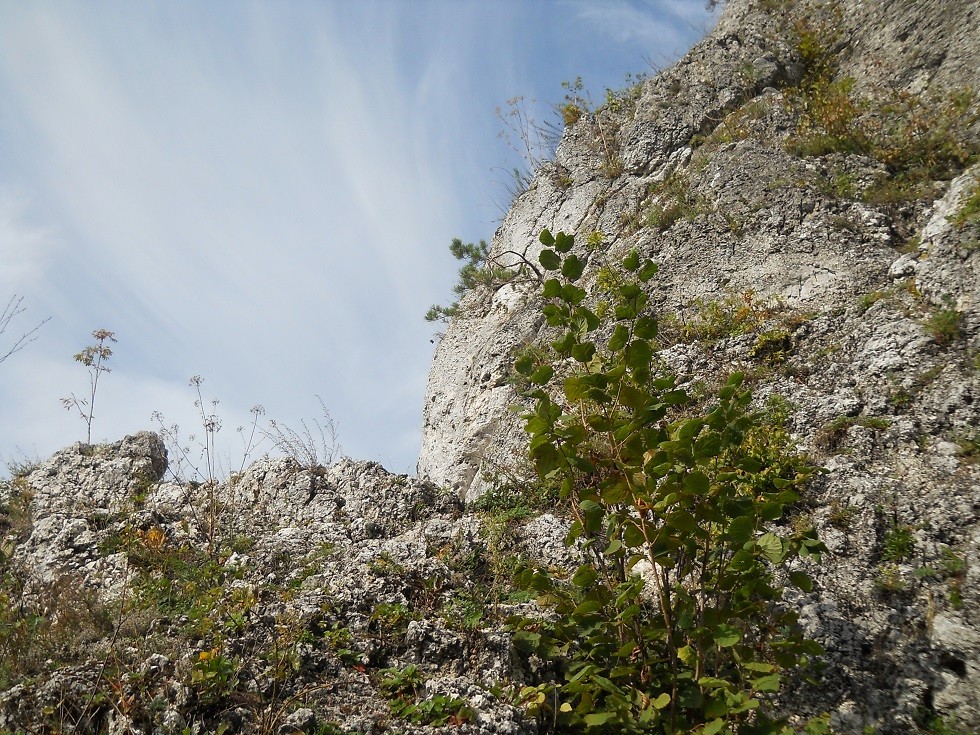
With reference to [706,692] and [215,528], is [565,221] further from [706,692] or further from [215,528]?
[706,692]

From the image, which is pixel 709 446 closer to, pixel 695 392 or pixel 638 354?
pixel 638 354

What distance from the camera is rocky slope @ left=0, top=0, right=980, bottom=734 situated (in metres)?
3.58

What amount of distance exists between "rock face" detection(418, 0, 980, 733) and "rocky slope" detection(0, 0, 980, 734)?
25 millimetres

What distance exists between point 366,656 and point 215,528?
8.13ft

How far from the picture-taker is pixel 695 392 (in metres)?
5.95

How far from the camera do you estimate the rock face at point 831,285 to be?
3.94 metres

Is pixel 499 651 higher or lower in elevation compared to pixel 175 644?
lower

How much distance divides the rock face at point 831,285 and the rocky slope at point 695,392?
2 cm

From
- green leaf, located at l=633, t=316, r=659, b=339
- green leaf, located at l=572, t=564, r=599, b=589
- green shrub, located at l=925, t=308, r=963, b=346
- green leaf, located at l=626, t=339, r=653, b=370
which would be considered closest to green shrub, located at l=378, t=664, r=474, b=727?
green leaf, located at l=572, t=564, r=599, b=589

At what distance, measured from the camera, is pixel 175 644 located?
3.82 m

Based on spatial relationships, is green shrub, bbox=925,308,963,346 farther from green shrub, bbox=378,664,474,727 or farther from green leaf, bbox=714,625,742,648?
green shrub, bbox=378,664,474,727

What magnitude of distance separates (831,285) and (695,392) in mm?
1959

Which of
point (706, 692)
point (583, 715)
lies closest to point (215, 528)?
point (583, 715)

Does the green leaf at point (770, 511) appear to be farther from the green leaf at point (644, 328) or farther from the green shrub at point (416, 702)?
the green shrub at point (416, 702)
